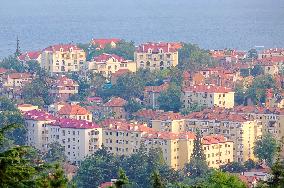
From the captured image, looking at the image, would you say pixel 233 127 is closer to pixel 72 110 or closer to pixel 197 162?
pixel 197 162

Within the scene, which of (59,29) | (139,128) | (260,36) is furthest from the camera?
(59,29)

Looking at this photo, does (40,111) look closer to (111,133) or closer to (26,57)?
(111,133)

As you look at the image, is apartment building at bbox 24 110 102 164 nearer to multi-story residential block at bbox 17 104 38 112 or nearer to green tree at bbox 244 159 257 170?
multi-story residential block at bbox 17 104 38 112

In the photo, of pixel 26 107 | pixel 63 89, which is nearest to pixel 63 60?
pixel 63 89

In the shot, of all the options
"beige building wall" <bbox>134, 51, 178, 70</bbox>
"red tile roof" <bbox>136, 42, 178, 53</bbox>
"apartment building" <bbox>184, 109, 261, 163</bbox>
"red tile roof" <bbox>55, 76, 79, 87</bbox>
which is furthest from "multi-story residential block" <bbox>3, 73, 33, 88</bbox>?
"apartment building" <bbox>184, 109, 261, 163</bbox>

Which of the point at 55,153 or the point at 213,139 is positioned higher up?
the point at 213,139

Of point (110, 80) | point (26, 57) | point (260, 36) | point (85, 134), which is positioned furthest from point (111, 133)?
point (260, 36)
